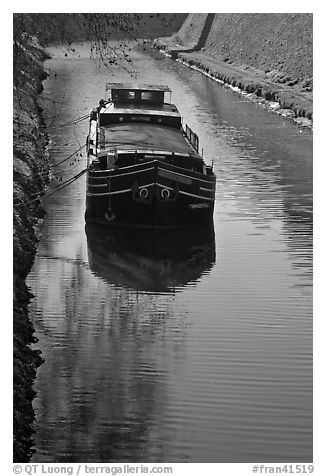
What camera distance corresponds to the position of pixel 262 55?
60031mm

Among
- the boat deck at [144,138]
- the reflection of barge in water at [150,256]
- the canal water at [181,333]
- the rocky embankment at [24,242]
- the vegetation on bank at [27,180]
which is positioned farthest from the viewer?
the boat deck at [144,138]

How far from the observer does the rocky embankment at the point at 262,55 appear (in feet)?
162

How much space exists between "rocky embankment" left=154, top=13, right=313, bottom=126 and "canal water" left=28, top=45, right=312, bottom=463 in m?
17.6

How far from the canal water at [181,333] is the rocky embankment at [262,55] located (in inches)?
693

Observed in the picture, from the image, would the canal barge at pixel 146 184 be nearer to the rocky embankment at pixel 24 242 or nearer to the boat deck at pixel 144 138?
the boat deck at pixel 144 138

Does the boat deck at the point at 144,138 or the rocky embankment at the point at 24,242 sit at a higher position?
the boat deck at the point at 144,138

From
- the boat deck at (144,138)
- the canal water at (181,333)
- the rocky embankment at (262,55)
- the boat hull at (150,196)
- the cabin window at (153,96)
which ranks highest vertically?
the rocky embankment at (262,55)

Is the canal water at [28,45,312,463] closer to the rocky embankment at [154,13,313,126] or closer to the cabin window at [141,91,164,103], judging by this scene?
the cabin window at [141,91,164,103]

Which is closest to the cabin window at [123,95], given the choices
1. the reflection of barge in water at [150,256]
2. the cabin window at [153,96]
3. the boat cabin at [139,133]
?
the boat cabin at [139,133]

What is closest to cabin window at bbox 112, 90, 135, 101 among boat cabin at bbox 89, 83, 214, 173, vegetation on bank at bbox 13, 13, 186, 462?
boat cabin at bbox 89, 83, 214, 173

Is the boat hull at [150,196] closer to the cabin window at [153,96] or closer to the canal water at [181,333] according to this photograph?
the canal water at [181,333]

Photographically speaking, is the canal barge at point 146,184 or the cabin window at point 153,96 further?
the cabin window at point 153,96

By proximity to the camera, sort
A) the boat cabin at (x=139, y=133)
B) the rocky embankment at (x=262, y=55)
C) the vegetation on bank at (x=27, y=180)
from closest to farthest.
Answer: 1. the vegetation on bank at (x=27, y=180)
2. the boat cabin at (x=139, y=133)
3. the rocky embankment at (x=262, y=55)
